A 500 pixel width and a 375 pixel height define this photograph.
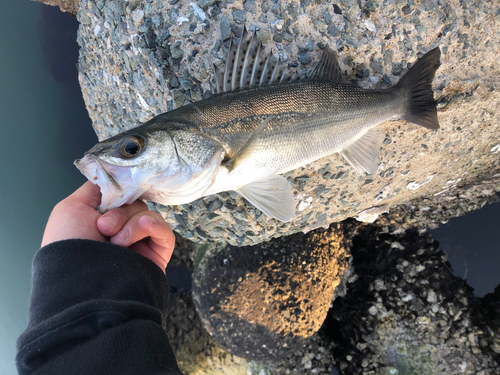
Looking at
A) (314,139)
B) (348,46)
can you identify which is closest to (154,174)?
(314,139)

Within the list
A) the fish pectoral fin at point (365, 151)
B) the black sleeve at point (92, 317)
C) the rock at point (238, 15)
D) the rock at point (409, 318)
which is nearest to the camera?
the black sleeve at point (92, 317)

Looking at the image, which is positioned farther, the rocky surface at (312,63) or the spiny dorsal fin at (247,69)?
the rocky surface at (312,63)

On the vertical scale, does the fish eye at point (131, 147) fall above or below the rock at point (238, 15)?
below

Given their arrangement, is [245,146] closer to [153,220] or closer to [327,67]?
[153,220]

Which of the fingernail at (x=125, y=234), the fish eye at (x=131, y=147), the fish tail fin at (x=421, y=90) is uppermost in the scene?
the fish tail fin at (x=421, y=90)

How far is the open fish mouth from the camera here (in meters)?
1.49

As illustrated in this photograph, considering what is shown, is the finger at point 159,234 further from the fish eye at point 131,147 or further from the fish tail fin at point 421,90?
the fish tail fin at point 421,90

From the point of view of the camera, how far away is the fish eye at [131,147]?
1543 millimetres

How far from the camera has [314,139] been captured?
6.45ft

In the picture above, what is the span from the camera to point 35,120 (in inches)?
145

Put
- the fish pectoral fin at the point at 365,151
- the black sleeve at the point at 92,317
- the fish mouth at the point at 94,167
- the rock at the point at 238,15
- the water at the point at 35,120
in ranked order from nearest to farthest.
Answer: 1. the black sleeve at the point at 92,317
2. the fish mouth at the point at 94,167
3. the rock at the point at 238,15
4. the fish pectoral fin at the point at 365,151
5. the water at the point at 35,120

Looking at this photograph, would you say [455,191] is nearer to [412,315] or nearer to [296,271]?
[412,315]

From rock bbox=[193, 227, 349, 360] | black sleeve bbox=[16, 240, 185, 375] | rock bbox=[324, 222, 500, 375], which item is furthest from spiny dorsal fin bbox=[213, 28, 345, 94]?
rock bbox=[324, 222, 500, 375]

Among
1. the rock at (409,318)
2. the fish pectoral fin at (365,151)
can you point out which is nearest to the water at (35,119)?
the fish pectoral fin at (365,151)
